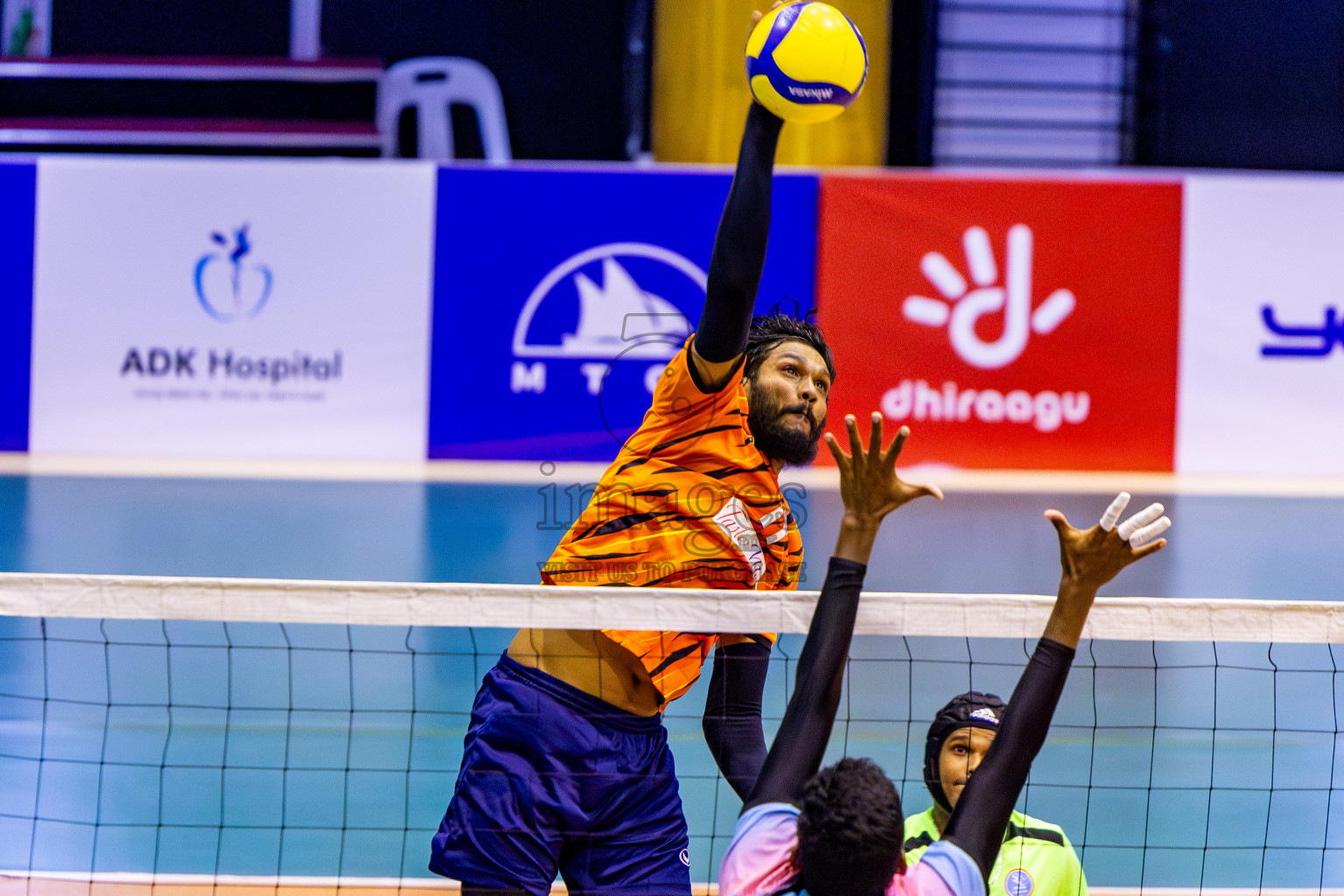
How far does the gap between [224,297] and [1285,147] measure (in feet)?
37.7

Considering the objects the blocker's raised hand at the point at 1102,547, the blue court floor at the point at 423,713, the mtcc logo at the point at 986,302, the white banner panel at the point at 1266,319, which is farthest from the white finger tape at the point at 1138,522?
the white banner panel at the point at 1266,319

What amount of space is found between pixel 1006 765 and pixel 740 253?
1158mm

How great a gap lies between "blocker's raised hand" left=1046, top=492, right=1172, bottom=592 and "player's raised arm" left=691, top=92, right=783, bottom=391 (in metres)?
0.77

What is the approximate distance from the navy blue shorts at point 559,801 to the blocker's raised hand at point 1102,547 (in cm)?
105

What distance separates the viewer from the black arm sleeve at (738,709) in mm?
3078

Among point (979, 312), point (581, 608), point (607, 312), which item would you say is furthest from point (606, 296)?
point (581, 608)

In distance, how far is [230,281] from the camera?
12.7m

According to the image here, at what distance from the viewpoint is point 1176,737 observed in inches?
229

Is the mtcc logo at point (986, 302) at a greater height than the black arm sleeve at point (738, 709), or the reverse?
the mtcc logo at point (986, 302)

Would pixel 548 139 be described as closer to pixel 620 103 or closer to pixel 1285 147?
pixel 620 103

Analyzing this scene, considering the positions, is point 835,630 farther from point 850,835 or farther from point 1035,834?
point 1035,834

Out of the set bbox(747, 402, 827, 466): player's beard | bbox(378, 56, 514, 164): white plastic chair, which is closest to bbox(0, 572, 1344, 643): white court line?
bbox(747, 402, 827, 466): player's beard

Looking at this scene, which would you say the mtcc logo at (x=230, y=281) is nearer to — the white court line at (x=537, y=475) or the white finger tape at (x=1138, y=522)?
the white court line at (x=537, y=475)

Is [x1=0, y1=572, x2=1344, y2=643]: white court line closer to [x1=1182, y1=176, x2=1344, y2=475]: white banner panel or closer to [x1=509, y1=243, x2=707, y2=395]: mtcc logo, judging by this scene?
[x1=509, y1=243, x2=707, y2=395]: mtcc logo
